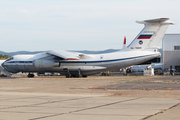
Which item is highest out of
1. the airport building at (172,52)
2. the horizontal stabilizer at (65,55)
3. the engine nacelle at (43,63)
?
the airport building at (172,52)

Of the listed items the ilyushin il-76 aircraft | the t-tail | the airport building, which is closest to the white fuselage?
the ilyushin il-76 aircraft

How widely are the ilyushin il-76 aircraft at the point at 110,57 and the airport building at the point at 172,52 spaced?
35614 millimetres

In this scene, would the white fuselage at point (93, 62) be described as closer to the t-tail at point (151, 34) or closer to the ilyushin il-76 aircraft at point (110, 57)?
the ilyushin il-76 aircraft at point (110, 57)

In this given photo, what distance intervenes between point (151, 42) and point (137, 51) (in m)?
2.63

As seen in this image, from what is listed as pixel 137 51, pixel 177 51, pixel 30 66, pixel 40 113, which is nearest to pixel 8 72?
pixel 30 66

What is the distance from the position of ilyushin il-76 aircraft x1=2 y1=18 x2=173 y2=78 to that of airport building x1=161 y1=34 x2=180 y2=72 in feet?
117

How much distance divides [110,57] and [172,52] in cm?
4055

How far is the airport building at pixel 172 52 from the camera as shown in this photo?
75312mm

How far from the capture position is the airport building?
75312 mm

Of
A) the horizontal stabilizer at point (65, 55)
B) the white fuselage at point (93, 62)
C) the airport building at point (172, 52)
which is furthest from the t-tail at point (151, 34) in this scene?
the airport building at point (172, 52)

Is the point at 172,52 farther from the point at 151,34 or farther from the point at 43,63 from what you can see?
the point at 43,63

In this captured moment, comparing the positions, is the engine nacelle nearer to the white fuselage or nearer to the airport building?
the white fuselage

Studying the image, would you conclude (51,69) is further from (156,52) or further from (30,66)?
(156,52)

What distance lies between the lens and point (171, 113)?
7.80 meters
